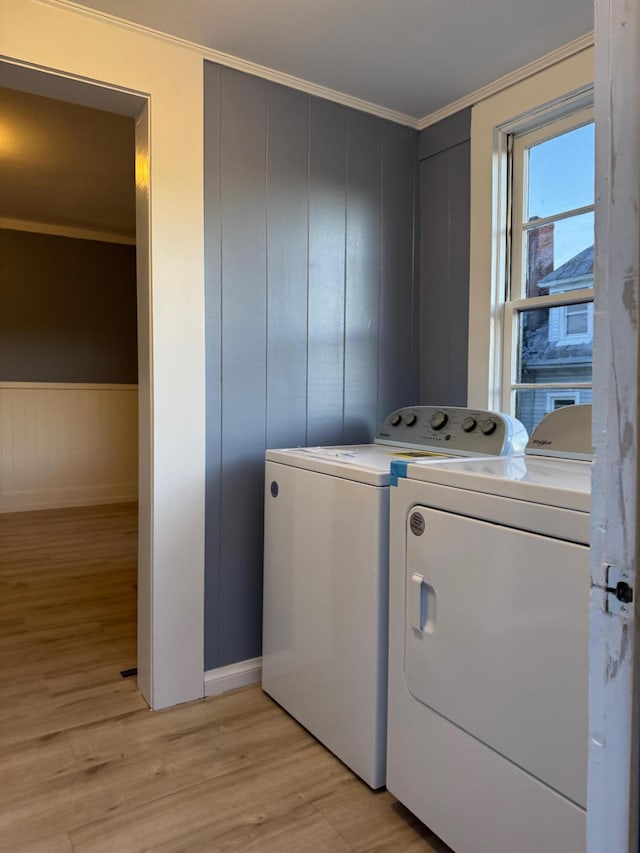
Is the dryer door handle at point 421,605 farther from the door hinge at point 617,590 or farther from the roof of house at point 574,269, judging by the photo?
the roof of house at point 574,269

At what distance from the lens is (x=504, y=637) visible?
1.11 meters

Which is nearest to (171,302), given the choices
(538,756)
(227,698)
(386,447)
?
(386,447)

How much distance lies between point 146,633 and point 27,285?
12.8ft

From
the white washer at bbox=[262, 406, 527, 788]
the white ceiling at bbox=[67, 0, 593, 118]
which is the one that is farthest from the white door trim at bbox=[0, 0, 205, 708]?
the white washer at bbox=[262, 406, 527, 788]

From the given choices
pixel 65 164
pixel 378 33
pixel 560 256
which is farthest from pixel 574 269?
pixel 65 164

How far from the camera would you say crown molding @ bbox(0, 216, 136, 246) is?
473 centimetres

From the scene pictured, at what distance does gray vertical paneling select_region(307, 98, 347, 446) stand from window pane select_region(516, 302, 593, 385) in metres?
0.67

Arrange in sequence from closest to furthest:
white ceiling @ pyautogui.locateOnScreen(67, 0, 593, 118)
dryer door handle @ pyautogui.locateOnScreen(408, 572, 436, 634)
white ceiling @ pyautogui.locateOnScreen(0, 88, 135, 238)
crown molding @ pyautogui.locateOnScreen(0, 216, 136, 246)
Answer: dryer door handle @ pyautogui.locateOnScreen(408, 572, 436, 634)
white ceiling @ pyautogui.locateOnScreen(67, 0, 593, 118)
white ceiling @ pyautogui.locateOnScreen(0, 88, 135, 238)
crown molding @ pyautogui.locateOnScreen(0, 216, 136, 246)

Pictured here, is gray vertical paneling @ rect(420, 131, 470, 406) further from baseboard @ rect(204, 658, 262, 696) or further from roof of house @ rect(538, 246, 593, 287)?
baseboard @ rect(204, 658, 262, 696)

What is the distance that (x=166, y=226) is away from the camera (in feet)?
6.04

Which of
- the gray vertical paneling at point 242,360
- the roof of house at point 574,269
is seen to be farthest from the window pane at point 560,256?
the gray vertical paneling at point 242,360

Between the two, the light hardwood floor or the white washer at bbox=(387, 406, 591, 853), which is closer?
the white washer at bbox=(387, 406, 591, 853)

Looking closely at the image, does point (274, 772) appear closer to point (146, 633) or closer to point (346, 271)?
point (146, 633)

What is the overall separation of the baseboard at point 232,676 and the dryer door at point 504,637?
87 cm
